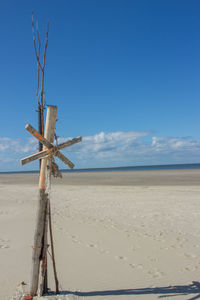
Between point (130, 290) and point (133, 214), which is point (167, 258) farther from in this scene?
point (133, 214)

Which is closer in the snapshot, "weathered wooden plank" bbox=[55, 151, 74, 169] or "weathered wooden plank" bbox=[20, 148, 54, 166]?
"weathered wooden plank" bbox=[20, 148, 54, 166]

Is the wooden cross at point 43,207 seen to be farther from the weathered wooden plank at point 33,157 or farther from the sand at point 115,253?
the sand at point 115,253

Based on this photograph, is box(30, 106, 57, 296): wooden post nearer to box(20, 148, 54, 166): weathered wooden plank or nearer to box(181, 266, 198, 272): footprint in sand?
box(20, 148, 54, 166): weathered wooden plank

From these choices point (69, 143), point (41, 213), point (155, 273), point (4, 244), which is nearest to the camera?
point (41, 213)

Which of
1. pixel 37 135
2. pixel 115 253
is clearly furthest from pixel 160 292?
pixel 37 135

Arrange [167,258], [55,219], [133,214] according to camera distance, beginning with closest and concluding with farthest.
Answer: [167,258] < [55,219] < [133,214]

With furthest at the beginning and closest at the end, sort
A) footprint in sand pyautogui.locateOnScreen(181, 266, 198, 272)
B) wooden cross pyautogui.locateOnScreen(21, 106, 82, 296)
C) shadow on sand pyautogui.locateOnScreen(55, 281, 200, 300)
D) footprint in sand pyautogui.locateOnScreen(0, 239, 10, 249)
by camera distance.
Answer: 1. footprint in sand pyautogui.locateOnScreen(0, 239, 10, 249)
2. footprint in sand pyautogui.locateOnScreen(181, 266, 198, 272)
3. shadow on sand pyautogui.locateOnScreen(55, 281, 200, 300)
4. wooden cross pyautogui.locateOnScreen(21, 106, 82, 296)

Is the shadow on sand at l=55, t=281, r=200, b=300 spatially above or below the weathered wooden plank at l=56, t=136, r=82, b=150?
below

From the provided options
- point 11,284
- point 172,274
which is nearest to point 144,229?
point 172,274

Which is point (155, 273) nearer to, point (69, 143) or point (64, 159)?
point (64, 159)

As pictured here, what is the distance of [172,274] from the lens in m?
5.27

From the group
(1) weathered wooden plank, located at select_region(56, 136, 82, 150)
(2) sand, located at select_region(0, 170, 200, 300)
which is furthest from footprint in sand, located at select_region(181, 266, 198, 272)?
(1) weathered wooden plank, located at select_region(56, 136, 82, 150)

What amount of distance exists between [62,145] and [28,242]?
4535 millimetres

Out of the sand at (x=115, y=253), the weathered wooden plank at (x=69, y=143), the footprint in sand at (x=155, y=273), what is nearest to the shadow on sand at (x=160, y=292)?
the sand at (x=115, y=253)
